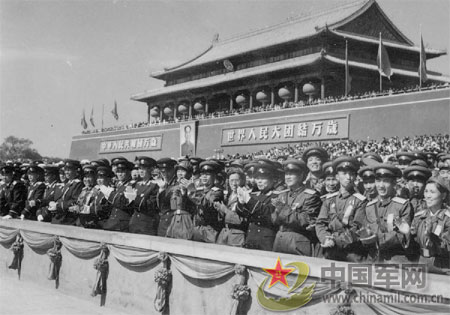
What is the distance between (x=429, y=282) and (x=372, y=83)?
69.2 ft

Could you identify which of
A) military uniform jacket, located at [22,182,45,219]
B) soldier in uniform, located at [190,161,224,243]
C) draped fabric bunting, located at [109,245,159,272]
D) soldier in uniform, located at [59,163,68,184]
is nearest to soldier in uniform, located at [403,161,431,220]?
soldier in uniform, located at [190,161,224,243]

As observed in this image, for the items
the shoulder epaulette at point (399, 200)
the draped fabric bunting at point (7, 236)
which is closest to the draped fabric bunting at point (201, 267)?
the shoulder epaulette at point (399, 200)

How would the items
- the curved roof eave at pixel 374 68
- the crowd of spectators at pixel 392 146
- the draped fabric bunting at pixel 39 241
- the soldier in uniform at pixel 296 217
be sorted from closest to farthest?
the soldier in uniform at pixel 296 217
the draped fabric bunting at pixel 39 241
the crowd of spectators at pixel 392 146
the curved roof eave at pixel 374 68

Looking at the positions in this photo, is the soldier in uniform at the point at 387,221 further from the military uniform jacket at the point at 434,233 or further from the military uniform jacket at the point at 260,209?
the military uniform jacket at the point at 260,209

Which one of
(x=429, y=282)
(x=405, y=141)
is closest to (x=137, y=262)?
(x=429, y=282)

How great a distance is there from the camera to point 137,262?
4.70 m

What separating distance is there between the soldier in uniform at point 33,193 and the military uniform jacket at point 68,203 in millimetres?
627

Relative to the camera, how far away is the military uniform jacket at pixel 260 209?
14.0 ft

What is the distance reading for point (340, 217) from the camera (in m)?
4.20

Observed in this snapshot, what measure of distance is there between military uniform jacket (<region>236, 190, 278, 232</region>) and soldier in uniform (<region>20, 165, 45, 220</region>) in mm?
3958

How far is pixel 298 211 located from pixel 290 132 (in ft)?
52.8

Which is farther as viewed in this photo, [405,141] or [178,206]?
[405,141]

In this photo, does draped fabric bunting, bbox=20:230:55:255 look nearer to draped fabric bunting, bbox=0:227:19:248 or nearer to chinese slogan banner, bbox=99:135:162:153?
draped fabric bunting, bbox=0:227:19:248

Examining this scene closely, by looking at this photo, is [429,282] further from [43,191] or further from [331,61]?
[331,61]
